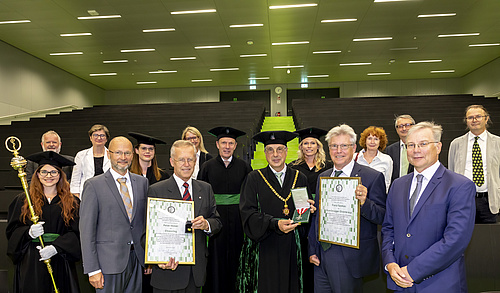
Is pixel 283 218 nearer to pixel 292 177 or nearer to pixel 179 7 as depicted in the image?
pixel 292 177

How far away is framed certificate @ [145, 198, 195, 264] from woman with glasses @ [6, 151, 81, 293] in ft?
2.64

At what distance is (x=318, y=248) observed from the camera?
8.91ft

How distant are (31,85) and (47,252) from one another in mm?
13657

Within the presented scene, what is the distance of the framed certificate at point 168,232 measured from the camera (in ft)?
7.71

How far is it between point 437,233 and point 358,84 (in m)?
18.9

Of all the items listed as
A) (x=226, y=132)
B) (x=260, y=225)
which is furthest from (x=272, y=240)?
(x=226, y=132)

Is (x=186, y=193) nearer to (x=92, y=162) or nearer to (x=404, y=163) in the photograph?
(x=92, y=162)

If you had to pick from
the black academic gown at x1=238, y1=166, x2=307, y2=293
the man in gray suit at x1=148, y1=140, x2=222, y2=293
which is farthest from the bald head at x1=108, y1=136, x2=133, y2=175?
the black academic gown at x1=238, y1=166, x2=307, y2=293

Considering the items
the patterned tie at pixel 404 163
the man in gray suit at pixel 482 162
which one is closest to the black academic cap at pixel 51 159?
the patterned tie at pixel 404 163

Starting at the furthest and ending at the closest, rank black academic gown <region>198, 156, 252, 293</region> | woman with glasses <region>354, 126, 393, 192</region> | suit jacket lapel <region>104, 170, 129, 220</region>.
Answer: woman with glasses <region>354, 126, 393, 192</region> < black academic gown <region>198, 156, 252, 293</region> < suit jacket lapel <region>104, 170, 129, 220</region>

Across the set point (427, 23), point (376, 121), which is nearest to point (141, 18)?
point (376, 121)

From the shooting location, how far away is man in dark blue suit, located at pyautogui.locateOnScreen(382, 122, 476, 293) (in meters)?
1.90

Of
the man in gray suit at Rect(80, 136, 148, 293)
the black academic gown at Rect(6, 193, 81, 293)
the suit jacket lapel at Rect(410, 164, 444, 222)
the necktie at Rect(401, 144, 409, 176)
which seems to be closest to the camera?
the suit jacket lapel at Rect(410, 164, 444, 222)

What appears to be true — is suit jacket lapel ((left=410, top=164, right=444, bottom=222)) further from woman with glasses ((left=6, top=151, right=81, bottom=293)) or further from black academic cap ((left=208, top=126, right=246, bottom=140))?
woman with glasses ((left=6, top=151, right=81, bottom=293))
